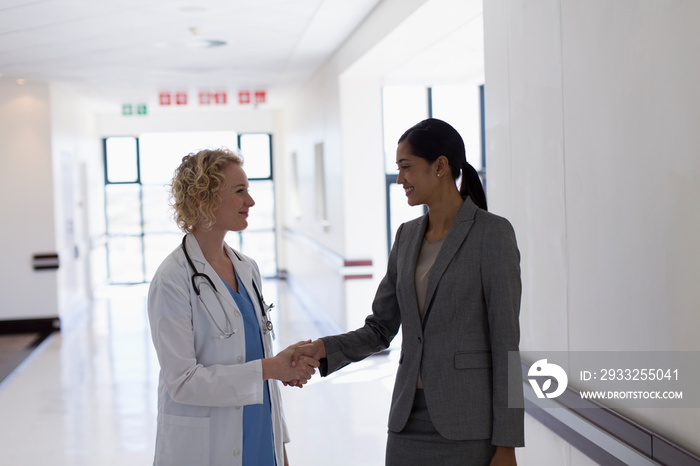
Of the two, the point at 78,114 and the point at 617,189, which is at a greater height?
the point at 78,114

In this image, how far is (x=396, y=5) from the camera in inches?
215

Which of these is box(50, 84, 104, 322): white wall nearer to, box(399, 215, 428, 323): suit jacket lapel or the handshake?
the handshake

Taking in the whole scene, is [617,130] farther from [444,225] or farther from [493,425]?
[493,425]

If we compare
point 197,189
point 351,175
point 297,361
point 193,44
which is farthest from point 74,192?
point 297,361

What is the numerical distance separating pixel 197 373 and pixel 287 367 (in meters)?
0.35

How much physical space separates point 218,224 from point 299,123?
9.58m

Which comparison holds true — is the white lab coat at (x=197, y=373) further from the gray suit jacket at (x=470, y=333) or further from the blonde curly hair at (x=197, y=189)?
the gray suit jacket at (x=470, y=333)

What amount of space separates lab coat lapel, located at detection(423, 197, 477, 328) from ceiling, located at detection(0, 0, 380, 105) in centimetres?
417

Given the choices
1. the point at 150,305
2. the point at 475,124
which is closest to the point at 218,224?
the point at 150,305

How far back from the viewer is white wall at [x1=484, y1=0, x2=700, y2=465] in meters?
2.05

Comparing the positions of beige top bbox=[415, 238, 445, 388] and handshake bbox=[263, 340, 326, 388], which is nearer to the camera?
beige top bbox=[415, 238, 445, 388]

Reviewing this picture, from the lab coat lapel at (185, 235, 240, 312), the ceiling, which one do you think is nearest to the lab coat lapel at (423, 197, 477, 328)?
the lab coat lapel at (185, 235, 240, 312)

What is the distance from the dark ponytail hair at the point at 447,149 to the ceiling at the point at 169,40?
12.9 ft

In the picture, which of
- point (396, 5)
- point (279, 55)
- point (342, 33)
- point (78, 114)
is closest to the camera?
point (396, 5)
